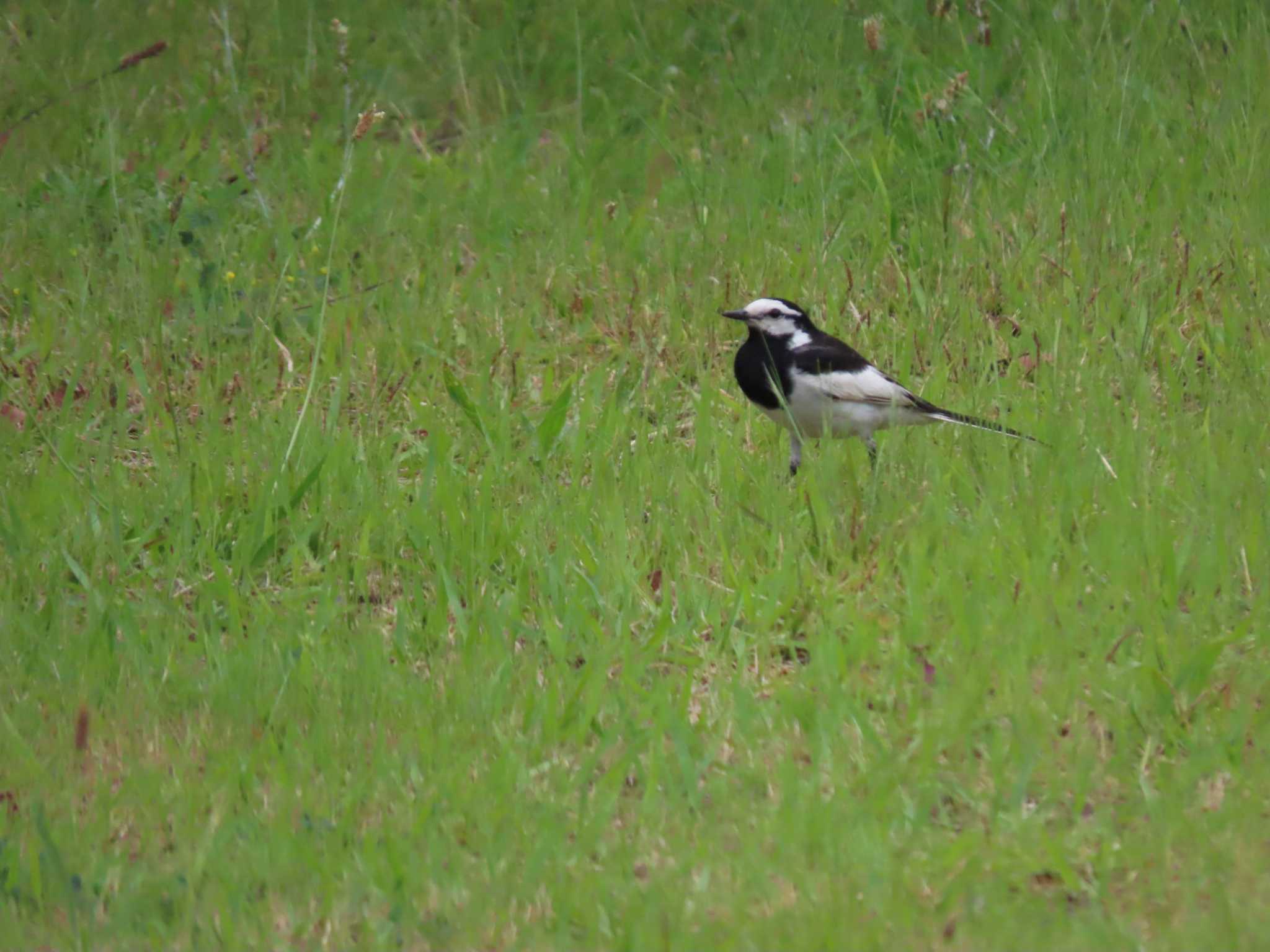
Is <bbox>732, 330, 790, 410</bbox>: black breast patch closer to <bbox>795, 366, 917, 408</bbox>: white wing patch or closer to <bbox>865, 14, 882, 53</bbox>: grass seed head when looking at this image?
<bbox>795, 366, 917, 408</bbox>: white wing patch

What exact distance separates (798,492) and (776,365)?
0.77 m

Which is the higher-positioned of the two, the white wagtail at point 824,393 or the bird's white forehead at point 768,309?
the bird's white forehead at point 768,309

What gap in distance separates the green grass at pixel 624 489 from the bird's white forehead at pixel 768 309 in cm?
38

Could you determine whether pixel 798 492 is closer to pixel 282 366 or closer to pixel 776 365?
pixel 776 365

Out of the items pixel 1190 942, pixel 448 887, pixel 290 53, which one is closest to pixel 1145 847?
pixel 1190 942

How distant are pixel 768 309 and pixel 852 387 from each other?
0.55 m

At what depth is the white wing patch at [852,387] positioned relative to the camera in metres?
5.82

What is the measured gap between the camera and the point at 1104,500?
16.1 ft

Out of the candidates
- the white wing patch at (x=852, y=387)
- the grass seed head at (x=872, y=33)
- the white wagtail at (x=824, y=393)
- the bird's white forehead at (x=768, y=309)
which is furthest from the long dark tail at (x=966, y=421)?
the grass seed head at (x=872, y=33)

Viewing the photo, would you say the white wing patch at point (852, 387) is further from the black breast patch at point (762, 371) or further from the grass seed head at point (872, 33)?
the grass seed head at point (872, 33)

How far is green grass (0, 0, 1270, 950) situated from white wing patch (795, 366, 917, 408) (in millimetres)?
323

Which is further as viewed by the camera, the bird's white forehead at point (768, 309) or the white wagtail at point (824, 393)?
the bird's white forehead at point (768, 309)

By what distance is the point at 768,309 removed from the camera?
620cm

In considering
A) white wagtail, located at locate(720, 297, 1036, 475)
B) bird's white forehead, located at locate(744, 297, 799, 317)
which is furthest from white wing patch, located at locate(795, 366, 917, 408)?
bird's white forehead, located at locate(744, 297, 799, 317)
